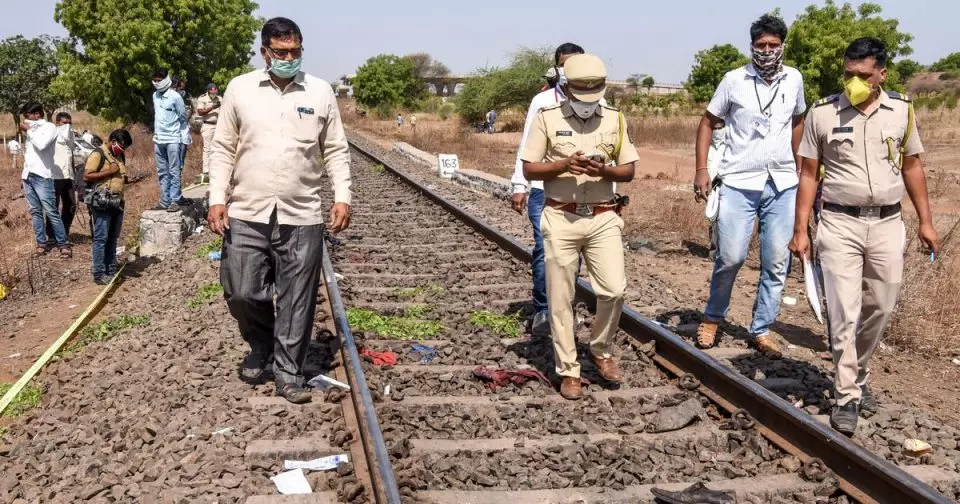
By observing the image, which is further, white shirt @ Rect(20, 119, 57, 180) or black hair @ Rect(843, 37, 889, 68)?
white shirt @ Rect(20, 119, 57, 180)

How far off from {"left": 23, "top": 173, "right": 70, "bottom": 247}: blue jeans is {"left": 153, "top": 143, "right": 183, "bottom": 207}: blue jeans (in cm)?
131

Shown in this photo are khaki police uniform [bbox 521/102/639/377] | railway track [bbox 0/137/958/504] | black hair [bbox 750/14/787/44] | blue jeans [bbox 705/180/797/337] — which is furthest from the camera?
blue jeans [bbox 705/180/797/337]

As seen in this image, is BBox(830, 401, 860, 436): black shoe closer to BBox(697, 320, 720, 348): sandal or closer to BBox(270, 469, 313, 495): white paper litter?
BBox(697, 320, 720, 348): sandal

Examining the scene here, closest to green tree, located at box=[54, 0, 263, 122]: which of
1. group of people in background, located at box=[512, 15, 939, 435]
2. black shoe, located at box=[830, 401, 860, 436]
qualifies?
group of people in background, located at box=[512, 15, 939, 435]

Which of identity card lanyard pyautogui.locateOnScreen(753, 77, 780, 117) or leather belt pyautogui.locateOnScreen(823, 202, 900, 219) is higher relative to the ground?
identity card lanyard pyautogui.locateOnScreen(753, 77, 780, 117)

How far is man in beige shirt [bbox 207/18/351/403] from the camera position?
4.55 m

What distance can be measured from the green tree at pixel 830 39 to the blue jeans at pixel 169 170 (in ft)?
90.9

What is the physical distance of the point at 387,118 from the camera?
6694 centimetres

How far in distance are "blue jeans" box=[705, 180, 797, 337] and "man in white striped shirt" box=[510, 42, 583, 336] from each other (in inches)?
48.4

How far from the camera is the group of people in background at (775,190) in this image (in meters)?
4.35

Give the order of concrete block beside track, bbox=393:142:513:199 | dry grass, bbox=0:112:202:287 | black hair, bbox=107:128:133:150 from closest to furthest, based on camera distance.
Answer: black hair, bbox=107:128:133:150 → dry grass, bbox=0:112:202:287 → concrete block beside track, bbox=393:142:513:199

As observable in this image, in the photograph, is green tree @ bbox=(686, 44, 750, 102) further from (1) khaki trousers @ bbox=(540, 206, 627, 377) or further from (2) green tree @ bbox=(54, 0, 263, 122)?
(1) khaki trousers @ bbox=(540, 206, 627, 377)

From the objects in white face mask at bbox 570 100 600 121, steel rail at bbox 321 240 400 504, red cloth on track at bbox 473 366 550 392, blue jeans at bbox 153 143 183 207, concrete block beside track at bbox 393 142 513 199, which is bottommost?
red cloth on track at bbox 473 366 550 392

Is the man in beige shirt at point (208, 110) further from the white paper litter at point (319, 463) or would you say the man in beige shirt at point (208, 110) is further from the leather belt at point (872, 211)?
the leather belt at point (872, 211)
